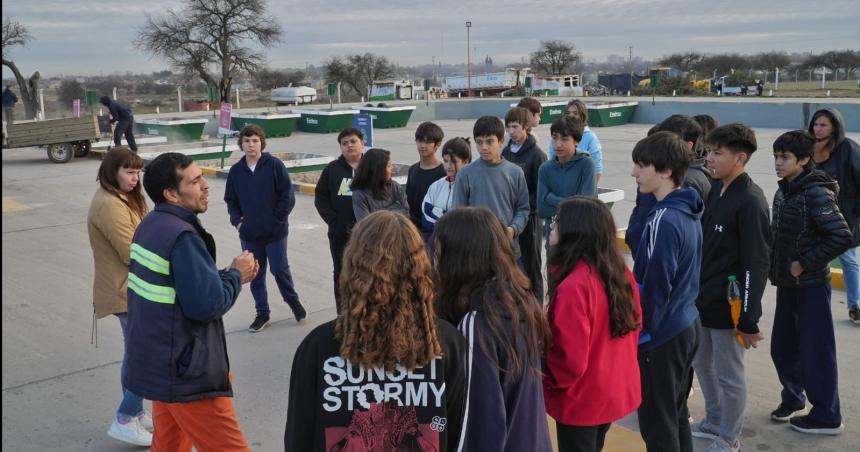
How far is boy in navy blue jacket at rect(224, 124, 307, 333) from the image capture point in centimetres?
627

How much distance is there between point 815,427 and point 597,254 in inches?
93.0

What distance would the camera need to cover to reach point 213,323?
129 inches

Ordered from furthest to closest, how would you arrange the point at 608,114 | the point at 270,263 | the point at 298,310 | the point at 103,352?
1. the point at 608,114
2. the point at 298,310
3. the point at 270,263
4. the point at 103,352

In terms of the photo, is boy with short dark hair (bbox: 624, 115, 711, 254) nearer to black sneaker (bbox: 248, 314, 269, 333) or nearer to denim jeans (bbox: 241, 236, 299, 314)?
denim jeans (bbox: 241, 236, 299, 314)

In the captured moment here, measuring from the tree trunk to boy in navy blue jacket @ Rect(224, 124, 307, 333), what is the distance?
32614 mm

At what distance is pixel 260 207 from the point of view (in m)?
6.26

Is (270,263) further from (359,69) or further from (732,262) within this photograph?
(359,69)

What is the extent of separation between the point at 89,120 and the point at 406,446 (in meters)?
18.7

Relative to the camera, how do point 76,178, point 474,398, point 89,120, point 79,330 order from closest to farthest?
1. point 474,398
2. point 79,330
3. point 76,178
4. point 89,120

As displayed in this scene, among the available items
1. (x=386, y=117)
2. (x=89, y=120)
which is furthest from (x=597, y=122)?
(x=89, y=120)

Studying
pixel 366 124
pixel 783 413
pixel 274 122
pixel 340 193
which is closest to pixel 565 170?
pixel 340 193

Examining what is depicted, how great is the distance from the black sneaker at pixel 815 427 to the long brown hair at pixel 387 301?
309cm

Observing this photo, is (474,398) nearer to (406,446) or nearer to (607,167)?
(406,446)

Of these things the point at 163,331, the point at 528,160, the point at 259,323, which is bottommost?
the point at 259,323
